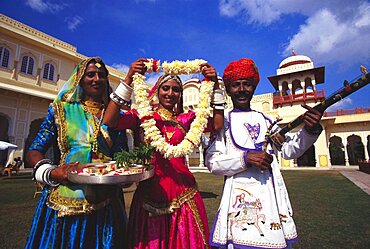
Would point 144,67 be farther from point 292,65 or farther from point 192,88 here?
point 292,65

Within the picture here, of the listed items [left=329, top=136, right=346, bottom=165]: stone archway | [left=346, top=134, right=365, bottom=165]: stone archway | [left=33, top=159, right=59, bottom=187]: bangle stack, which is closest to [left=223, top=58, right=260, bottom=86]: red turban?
[left=33, top=159, right=59, bottom=187]: bangle stack

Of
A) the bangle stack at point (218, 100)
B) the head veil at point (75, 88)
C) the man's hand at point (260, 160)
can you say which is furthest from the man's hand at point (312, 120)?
the head veil at point (75, 88)

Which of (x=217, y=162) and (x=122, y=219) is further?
(x=122, y=219)

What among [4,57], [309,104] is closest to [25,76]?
[4,57]

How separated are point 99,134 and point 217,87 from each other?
44.3 inches

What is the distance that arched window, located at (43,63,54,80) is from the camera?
60.0 ft

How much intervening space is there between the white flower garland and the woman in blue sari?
0.35 metres

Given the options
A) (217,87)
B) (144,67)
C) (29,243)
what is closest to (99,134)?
(144,67)

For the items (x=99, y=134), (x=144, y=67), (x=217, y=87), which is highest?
(x=144, y=67)

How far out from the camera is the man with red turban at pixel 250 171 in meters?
1.53

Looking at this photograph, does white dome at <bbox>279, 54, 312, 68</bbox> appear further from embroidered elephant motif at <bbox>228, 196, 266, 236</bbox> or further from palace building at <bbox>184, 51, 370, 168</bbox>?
embroidered elephant motif at <bbox>228, 196, 266, 236</bbox>

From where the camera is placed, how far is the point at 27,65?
1709 centimetres

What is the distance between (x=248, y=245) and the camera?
1.50 meters

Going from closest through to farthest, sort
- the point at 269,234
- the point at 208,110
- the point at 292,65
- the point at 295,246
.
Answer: the point at 269,234
the point at 208,110
the point at 295,246
the point at 292,65
